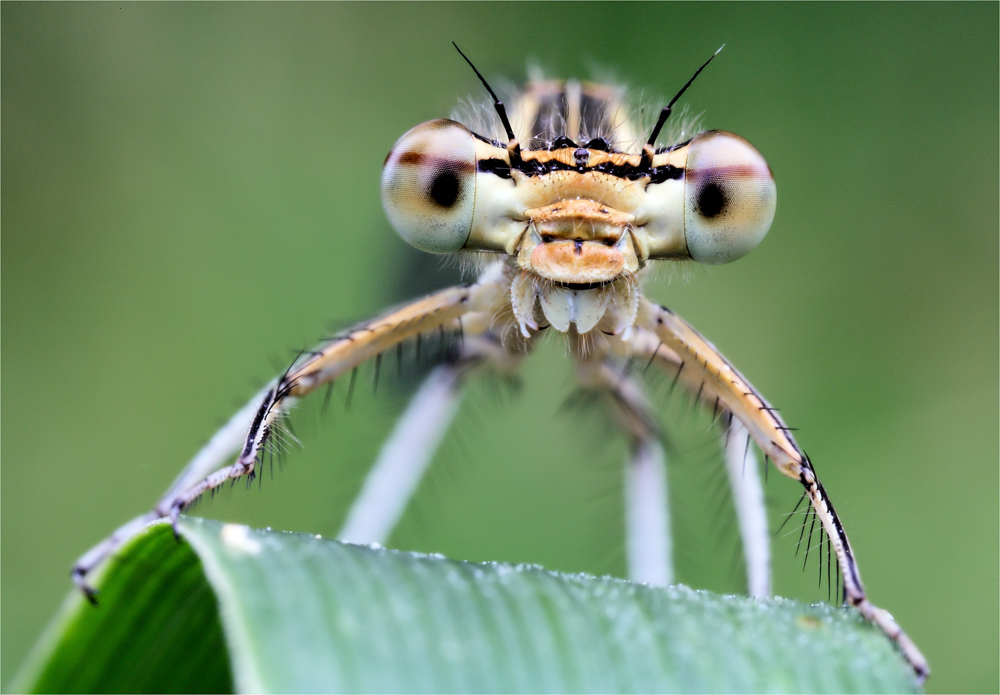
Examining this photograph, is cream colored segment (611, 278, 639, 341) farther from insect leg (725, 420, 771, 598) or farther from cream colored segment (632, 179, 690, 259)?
insect leg (725, 420, 771, 598)

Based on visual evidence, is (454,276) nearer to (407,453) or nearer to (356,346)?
(407,453)

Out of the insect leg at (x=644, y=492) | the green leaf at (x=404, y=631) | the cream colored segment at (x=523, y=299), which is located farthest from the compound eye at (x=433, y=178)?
the insect leg at (x=644, y=492)

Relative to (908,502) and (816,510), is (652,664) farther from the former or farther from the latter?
(908,502)

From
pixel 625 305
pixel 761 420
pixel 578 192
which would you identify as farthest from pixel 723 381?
pixel 578 192

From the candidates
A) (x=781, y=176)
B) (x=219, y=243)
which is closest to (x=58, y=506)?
(x=219, y=243)

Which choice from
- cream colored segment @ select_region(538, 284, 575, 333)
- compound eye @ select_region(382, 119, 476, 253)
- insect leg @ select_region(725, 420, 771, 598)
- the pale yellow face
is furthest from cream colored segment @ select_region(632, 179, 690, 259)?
insect leg @ select_region(725, 420, 771, 598)
